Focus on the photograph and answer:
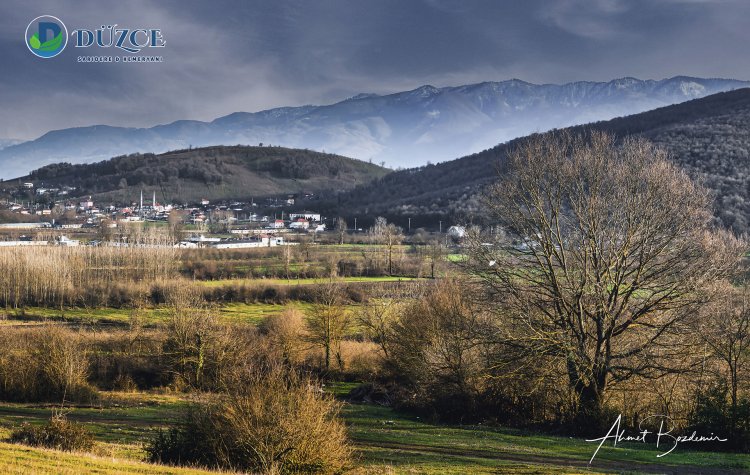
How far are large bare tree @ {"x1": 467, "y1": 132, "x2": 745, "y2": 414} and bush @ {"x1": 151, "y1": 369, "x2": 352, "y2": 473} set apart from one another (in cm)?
1151

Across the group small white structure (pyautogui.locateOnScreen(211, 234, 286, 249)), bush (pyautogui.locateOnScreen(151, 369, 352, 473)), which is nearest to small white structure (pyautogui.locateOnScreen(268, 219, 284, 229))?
small white structure (pyautogui.locateOnScreen(211, 234, 286, 249))

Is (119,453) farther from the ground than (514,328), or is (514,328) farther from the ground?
(514,328)

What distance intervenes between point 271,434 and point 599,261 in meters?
16.8

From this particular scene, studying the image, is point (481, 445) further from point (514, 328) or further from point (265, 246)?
point (265, 246)

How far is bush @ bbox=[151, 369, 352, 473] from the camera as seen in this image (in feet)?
53.1

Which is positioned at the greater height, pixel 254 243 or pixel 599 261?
pixel 599 261

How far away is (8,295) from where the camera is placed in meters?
70.9

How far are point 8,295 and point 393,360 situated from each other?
2108 inches

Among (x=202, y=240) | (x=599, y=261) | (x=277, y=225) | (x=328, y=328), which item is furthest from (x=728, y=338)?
(x=277, y=225)

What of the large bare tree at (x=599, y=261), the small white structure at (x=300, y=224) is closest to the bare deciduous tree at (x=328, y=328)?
the large bare tree at (x=599, y=261)

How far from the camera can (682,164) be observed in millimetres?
95250

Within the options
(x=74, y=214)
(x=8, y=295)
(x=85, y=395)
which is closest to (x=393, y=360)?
(x=85, y=395)

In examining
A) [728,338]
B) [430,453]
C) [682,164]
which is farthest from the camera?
[682,164]

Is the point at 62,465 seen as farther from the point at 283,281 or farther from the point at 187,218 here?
the point at 187,218
